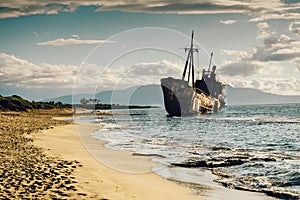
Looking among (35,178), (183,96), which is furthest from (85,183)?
(183,96)

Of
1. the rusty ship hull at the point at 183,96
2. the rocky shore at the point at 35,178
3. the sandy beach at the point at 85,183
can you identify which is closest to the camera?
the rocky shore at the point at 35,178

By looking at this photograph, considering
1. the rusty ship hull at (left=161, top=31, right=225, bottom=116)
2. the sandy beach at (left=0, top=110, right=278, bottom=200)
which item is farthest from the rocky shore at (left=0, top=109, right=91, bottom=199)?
the rusty ship hull at (left=161, top=31, right=225, bottom=116)

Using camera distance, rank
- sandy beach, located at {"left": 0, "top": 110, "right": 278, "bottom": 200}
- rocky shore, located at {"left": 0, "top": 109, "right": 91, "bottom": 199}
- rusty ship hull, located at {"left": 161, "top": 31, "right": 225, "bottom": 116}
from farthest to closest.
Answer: rusty ship hull, located at {"left": 161, "top": 31, "right": 225, "bottom": 116} → sandy beach, located at {"left": 0, "top": 110, "right": 278, "bottom": 200} → rocky shore, located at {"left": 0, "top": 109, "right": 91, "bottom": 199}

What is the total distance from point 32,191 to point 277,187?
34.6 ft

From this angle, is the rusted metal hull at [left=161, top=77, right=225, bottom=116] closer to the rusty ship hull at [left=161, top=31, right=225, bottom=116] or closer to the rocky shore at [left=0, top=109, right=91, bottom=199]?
the rusty ship hull at [left=161, top=31, right=225, bottom=116]

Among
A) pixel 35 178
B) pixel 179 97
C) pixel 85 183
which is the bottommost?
pixel 85 183

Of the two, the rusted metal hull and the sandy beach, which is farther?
the rusted metal hull

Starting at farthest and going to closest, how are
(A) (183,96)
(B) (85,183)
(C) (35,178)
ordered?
(A) (183,96) < (B) (85,183) < (C) (35,178)

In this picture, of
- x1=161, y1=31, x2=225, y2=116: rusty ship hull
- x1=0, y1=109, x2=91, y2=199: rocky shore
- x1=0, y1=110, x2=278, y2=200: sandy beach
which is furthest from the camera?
x1=161, y1=31, x2=225, y2=116: rusty ship hull

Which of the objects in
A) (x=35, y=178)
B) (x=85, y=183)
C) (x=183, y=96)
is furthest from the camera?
(x=183, y=96)

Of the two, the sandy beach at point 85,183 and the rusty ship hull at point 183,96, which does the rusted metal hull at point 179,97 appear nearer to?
the rusty ship hull at point 183,96

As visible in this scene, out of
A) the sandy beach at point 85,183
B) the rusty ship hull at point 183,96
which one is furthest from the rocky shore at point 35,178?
the rusty ship hull at point 183,96

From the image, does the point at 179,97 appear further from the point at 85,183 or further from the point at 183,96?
the point at 85,183

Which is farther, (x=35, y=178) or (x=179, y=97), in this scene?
(x=179, y=97)
